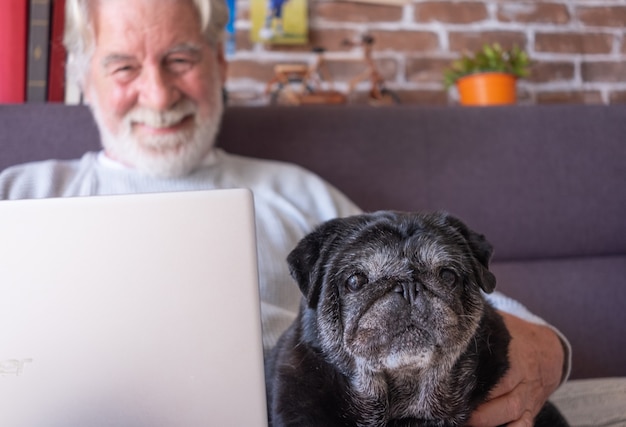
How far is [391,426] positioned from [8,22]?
1.50 metres

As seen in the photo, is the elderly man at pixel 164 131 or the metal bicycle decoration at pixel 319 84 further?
the metal bicycle decoration at pixel 319 84

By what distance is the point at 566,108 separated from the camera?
185 cm

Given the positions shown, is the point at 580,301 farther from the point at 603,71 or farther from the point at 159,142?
the point at 159,142

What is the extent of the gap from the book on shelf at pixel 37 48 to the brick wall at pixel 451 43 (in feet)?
2.19

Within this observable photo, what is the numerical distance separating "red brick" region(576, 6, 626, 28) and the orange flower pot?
1.98ft

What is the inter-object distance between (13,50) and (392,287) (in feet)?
4.64

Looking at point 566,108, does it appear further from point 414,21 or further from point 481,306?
point 481,306

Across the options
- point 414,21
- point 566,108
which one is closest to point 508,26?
point 414,21

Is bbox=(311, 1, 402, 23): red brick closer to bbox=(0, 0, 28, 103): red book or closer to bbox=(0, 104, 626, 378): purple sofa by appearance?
bbox=(0, 104, 626, 378): purple sofa

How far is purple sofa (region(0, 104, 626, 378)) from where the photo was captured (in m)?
1.74

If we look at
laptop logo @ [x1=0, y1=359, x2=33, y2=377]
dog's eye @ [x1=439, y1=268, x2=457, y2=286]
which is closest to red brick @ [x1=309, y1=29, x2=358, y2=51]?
dog's eye @ [x1=439, y1=268, x2=457, y2=286]

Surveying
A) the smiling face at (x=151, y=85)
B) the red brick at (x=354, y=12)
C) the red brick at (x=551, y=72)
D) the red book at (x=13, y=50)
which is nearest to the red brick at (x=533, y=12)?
the red brick at (x=551, y=72)

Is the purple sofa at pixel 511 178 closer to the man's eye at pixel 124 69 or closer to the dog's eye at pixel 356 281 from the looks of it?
the man's eye at pixel 124 69

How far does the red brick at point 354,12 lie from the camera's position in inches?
86.6
